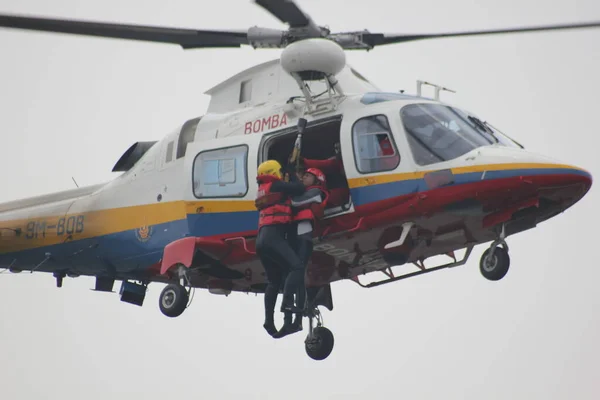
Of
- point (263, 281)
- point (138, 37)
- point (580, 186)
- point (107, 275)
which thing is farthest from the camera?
point (107, 275)

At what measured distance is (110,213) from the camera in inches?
719

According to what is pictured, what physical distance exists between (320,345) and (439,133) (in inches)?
148

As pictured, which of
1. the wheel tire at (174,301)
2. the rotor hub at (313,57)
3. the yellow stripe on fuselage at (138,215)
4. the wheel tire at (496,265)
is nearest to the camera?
the wheel tire at (496,265)

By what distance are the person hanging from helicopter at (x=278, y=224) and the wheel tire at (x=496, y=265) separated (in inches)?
91.8

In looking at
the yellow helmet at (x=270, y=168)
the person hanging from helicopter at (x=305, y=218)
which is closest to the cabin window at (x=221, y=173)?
the yellow helmet at (x=270, y=168)

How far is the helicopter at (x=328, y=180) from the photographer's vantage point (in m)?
14.9

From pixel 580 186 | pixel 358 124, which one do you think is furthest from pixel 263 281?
pixel 580 186

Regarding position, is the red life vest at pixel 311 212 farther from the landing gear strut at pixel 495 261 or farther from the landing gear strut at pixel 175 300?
the landing gear strut at pixel 175 300

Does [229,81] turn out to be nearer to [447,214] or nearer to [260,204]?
[260,204]

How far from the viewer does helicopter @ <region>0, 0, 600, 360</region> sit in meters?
14.9

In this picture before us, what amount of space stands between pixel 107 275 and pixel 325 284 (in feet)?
11.5

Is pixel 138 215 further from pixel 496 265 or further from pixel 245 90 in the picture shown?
pixel 496 265

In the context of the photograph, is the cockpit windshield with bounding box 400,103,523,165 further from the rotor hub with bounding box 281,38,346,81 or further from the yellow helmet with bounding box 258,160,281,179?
the yellow helmet with bounding box 258,160,281,179

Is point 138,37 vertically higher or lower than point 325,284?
higher
